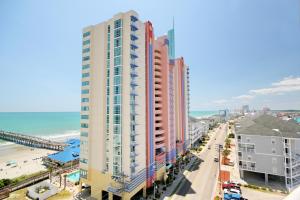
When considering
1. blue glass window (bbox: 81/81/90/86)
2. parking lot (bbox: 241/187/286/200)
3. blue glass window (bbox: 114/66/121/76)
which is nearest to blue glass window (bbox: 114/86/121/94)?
blue glass window (bbox: 114/66/121/76)

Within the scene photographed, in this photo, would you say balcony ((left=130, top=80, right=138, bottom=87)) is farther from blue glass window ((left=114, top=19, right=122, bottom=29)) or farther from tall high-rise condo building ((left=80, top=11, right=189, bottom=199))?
blue glass window ((left=114, top=19, right=122, bottom=29))

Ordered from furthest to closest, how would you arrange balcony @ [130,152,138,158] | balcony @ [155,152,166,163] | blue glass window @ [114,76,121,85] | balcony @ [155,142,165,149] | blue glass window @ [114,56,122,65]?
1. balcony @ [155,142,165,149]
2. balcony @ [155,152,166,163]
3. blue glass window @ [114,56,122,65]
4. blue glass window @ [114,76,121,85]
5. balcony @ [130,152,138,158]

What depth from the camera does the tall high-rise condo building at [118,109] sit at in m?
32.6

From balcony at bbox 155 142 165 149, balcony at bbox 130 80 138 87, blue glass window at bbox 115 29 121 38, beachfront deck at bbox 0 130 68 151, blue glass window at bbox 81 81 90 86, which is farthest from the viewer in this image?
beachfront deck at bbox 0 130 68 151

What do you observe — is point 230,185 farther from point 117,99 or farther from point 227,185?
point 117,99

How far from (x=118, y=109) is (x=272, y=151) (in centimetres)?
3586

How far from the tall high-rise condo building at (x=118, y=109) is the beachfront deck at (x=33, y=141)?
50.7 metres

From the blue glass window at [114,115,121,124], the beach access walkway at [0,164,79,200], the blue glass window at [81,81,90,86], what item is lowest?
the beach access walkway at [0,164,79,200]

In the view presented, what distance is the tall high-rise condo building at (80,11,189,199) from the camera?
32625 mm

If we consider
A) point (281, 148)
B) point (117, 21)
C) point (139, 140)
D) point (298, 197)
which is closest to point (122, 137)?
point (139, 140)

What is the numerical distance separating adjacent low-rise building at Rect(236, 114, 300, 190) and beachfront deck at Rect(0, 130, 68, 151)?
234 feet

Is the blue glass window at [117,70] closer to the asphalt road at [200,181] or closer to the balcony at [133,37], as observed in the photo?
the balcony at [133,37]

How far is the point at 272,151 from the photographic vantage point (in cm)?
3881

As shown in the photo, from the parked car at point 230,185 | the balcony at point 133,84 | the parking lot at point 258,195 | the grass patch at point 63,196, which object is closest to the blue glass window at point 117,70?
the balcony at point 133,84
